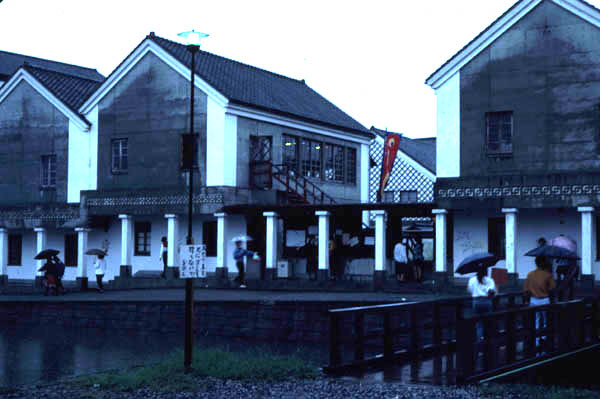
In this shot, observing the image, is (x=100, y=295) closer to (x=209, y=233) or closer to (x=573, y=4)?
(x=209, y=233)

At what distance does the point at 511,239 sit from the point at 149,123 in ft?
53.2

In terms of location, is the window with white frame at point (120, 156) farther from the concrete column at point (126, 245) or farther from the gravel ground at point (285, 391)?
the gravel ground at point (285, 391)

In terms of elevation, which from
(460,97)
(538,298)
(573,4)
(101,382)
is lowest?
(101,382)

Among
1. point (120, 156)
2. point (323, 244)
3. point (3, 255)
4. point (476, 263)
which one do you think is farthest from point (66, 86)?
point (476, 263)

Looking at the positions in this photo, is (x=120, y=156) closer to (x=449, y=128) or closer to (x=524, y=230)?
(x=449, y=128)

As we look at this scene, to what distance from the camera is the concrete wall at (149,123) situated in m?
38.6

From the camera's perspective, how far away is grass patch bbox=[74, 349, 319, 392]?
14.6 metres

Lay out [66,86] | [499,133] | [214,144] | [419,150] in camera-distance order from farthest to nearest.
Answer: [419,150], [66,86], [214,144], [499,133]

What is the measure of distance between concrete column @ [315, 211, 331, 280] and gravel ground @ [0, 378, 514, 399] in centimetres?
1925

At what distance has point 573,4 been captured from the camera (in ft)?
101

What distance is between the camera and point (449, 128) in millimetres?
32656

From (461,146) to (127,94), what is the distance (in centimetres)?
1513

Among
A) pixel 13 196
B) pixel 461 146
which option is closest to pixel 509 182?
pixel 461 146

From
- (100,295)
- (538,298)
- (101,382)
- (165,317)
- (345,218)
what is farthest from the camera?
(345,218)
